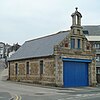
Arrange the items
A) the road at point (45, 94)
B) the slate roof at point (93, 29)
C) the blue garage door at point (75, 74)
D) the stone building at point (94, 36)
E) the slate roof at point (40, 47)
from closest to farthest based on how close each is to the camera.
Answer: the road at point (45, 94)
the blue garage door at point (75, 74)
the slate roof at point (40, 47)
the stone building at point (94, 36)
the slate roof at point (93, 29)

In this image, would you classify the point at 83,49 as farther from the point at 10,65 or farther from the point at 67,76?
the point at 10,65

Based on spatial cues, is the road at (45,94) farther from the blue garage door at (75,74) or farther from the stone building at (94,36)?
the stone building at (94,36)

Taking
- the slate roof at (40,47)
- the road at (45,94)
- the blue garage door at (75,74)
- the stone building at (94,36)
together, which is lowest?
the road at (45,94)

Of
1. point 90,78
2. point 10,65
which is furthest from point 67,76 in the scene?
point 10,65

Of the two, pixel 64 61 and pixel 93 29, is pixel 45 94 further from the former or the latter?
pixel 93 29

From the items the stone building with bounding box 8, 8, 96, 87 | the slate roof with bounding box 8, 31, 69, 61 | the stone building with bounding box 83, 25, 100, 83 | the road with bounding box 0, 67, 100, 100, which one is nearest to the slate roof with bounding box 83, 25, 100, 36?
the stone building with bounding box 83, 25, 100, 83

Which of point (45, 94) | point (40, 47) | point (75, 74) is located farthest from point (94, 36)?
point (45, 94)

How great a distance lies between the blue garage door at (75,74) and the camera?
127 feet

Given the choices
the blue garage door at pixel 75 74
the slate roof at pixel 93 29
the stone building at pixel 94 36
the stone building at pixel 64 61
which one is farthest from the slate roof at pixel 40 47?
the slate roof at pixel 93 29

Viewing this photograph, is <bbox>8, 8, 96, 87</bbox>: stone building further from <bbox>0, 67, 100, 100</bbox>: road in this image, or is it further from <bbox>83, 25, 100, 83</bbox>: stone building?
<bbox>83, 25, 100, 83</bbox>: stone building

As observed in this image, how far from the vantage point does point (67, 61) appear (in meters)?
39.2

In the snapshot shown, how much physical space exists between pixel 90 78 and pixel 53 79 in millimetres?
6346

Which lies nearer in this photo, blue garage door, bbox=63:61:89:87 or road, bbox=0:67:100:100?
road, bbox=0:67:100:100

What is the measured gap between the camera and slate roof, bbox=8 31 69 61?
40.4 m
